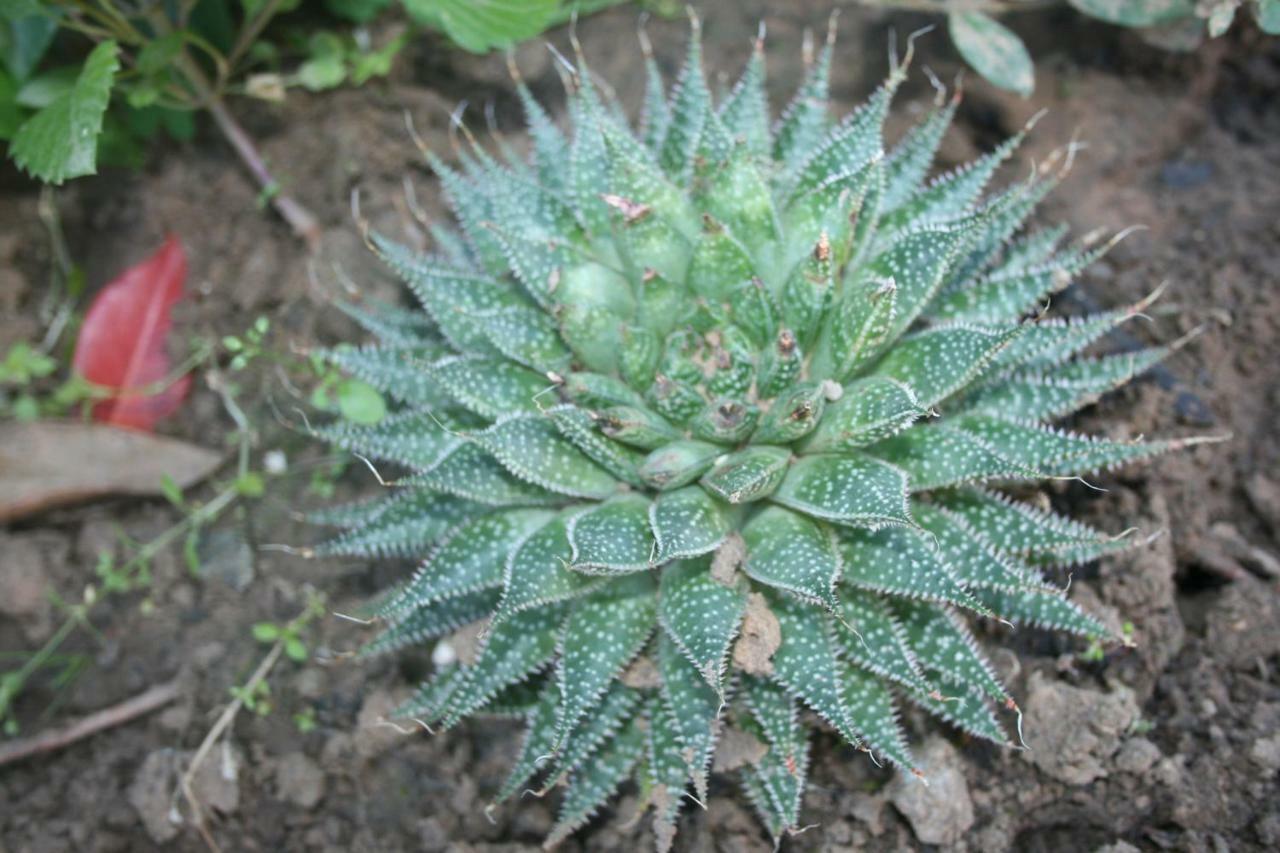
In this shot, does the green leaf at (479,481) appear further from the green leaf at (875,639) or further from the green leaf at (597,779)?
the green leaf at (875,639)

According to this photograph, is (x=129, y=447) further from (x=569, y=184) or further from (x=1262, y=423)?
(x=1262, y=423)

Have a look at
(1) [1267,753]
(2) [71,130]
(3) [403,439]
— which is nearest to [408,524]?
(3) [403,439]

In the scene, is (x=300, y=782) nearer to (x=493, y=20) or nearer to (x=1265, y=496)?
(x=493, y=20)

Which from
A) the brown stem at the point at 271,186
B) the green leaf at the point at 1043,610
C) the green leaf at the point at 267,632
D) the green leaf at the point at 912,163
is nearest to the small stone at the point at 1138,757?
the green leaf at the point at 1043,610

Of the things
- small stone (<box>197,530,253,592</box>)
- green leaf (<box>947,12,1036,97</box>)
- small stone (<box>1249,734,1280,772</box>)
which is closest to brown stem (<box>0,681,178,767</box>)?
small stone (<box>197,530,253,592</box>)

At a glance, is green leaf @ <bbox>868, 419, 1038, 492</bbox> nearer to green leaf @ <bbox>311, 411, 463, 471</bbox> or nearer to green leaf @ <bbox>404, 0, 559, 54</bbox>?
green leaf @ <bbox>311, 411, 463, 471</bbox>
